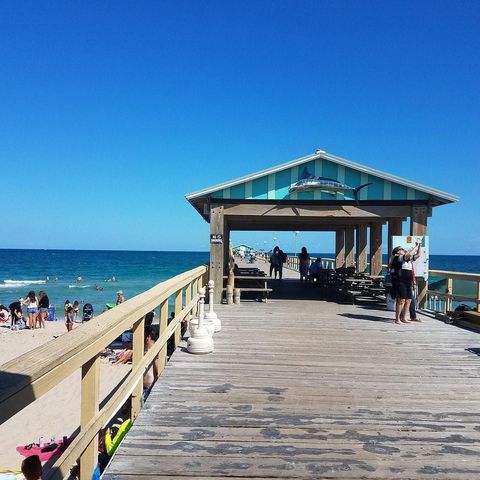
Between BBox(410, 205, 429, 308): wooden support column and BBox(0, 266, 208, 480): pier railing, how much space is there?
7.97m

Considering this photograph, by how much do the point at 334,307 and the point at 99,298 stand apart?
30.5m

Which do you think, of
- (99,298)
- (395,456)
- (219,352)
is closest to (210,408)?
(395,456)

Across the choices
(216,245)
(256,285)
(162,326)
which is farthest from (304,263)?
(162,326)

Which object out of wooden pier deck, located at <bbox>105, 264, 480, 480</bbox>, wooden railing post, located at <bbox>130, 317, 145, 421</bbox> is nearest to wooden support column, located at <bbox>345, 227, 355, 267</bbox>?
wooden pier deck, located at <bbox>105, 264, 480, 480</bbox>

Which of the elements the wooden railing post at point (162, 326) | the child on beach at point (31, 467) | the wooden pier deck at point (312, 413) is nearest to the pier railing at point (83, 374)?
the child on beach at point (31, 467)

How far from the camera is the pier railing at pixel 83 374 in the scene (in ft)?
5.23

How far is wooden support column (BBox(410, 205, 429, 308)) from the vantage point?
33.6ft

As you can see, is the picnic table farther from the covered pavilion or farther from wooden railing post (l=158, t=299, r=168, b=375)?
wooden railing post (l=158, t=299, r=168, b=375)

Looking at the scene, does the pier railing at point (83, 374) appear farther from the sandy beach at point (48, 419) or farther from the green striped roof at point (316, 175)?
the green striped roof at point (316, 175)

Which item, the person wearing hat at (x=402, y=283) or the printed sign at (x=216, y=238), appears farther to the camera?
the printed sign at (x=216, y=238)

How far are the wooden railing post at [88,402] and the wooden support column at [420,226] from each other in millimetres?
9196

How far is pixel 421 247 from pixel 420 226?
0.78m

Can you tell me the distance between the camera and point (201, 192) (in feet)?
33.6

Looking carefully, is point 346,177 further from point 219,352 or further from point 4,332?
point 4,332
